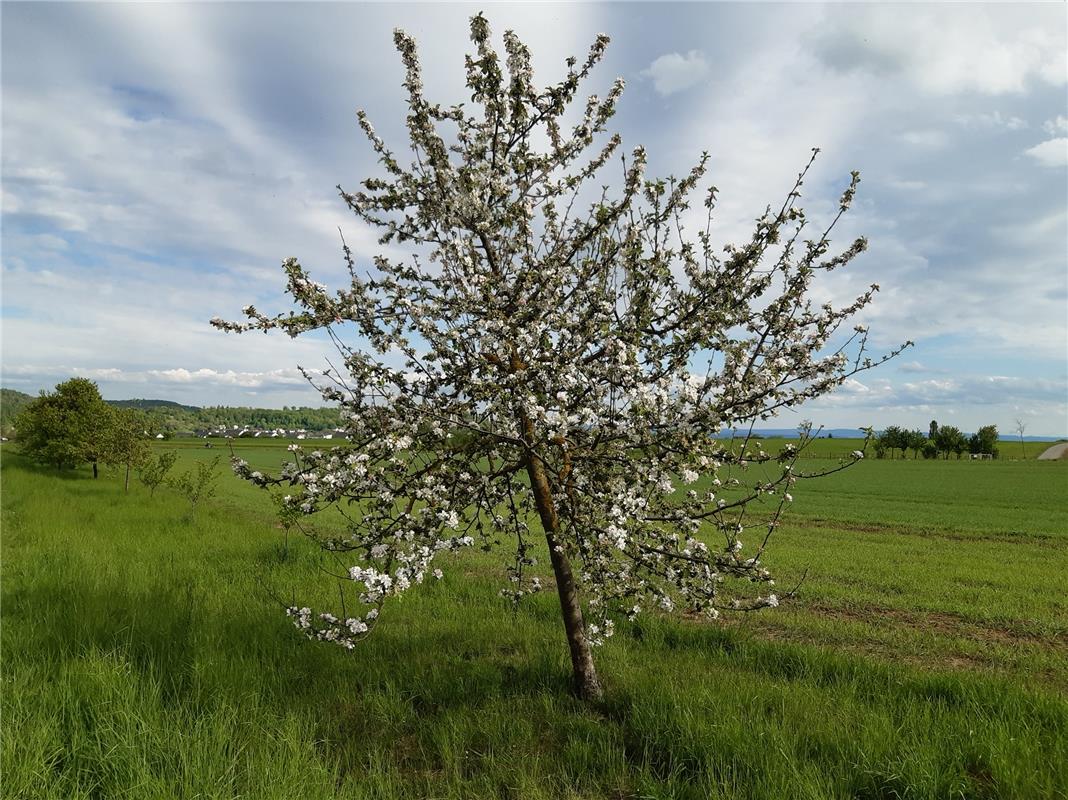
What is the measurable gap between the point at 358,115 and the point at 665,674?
25.1ft

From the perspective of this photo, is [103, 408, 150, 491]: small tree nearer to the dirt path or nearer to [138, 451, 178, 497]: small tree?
[138, 451, 178, 497]: small tree

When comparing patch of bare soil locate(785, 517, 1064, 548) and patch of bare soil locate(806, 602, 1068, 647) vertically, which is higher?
patch of bare soil locate(806, 602, 1068, 647)

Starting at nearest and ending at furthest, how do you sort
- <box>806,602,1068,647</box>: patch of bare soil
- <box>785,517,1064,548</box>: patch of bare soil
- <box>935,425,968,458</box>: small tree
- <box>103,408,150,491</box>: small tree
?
<box>806,602,1068,647</box>: patch of bare soil
<box>785,517,1064,548</box>: patch of bare soil
<box>103,408,150,491</box>: small tree
<box>935,425,968,458</box>: small tree

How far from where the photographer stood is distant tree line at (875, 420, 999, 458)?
10925 cm

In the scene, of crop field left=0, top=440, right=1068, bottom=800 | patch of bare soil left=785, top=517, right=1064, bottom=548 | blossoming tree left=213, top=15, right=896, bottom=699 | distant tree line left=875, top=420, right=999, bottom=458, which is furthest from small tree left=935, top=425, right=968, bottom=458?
blossoming tree left=213, top=15, right=896, bottom=699

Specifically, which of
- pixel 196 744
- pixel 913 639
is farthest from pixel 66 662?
pixel 913 639

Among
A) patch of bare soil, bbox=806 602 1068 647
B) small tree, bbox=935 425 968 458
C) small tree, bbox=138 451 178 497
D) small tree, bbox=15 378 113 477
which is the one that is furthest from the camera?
small tree, bbox=935 425 968 458

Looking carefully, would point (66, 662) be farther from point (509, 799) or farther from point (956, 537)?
point (956, 537)

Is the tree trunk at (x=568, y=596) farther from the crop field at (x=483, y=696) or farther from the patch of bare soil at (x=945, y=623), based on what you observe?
the patch of bare soil at (x=945, y=623)

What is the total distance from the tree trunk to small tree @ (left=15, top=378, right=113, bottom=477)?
34.0 m

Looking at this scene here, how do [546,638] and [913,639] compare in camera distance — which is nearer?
[546,638]

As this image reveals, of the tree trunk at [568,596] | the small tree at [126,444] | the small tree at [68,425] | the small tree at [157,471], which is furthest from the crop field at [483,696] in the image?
the small tree at [68,425]

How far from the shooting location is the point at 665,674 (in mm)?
6895

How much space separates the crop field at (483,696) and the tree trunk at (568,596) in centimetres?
25
